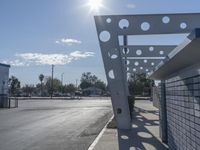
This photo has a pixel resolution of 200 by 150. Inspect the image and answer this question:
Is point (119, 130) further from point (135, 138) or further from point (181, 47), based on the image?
point (181, 47)

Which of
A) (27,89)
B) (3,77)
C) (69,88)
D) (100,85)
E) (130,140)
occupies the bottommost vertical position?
(130,140)

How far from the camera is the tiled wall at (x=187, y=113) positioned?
627cm

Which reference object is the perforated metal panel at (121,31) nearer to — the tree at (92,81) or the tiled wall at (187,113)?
the tiled wall at (187,113)

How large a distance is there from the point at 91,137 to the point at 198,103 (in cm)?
946

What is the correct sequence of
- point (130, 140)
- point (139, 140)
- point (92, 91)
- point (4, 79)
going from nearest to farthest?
point (139, 140) < point (130, 140) < point (4, 79) < point (92, 91)

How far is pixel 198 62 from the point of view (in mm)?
5984

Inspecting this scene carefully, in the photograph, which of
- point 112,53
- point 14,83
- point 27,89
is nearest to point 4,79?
point 112,53

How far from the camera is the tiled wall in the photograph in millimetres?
6266

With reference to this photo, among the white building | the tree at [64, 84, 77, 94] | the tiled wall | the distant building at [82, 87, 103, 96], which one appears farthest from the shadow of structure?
the tree at [64, 84, 77, 94]

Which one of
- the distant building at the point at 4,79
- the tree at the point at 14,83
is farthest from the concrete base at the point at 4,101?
the tree at the point at 14,83

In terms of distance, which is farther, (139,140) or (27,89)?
(27,89)

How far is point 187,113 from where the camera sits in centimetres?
720

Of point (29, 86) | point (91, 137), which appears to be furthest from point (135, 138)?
point (29, 86)

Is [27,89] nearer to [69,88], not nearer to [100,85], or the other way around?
[69,88]
